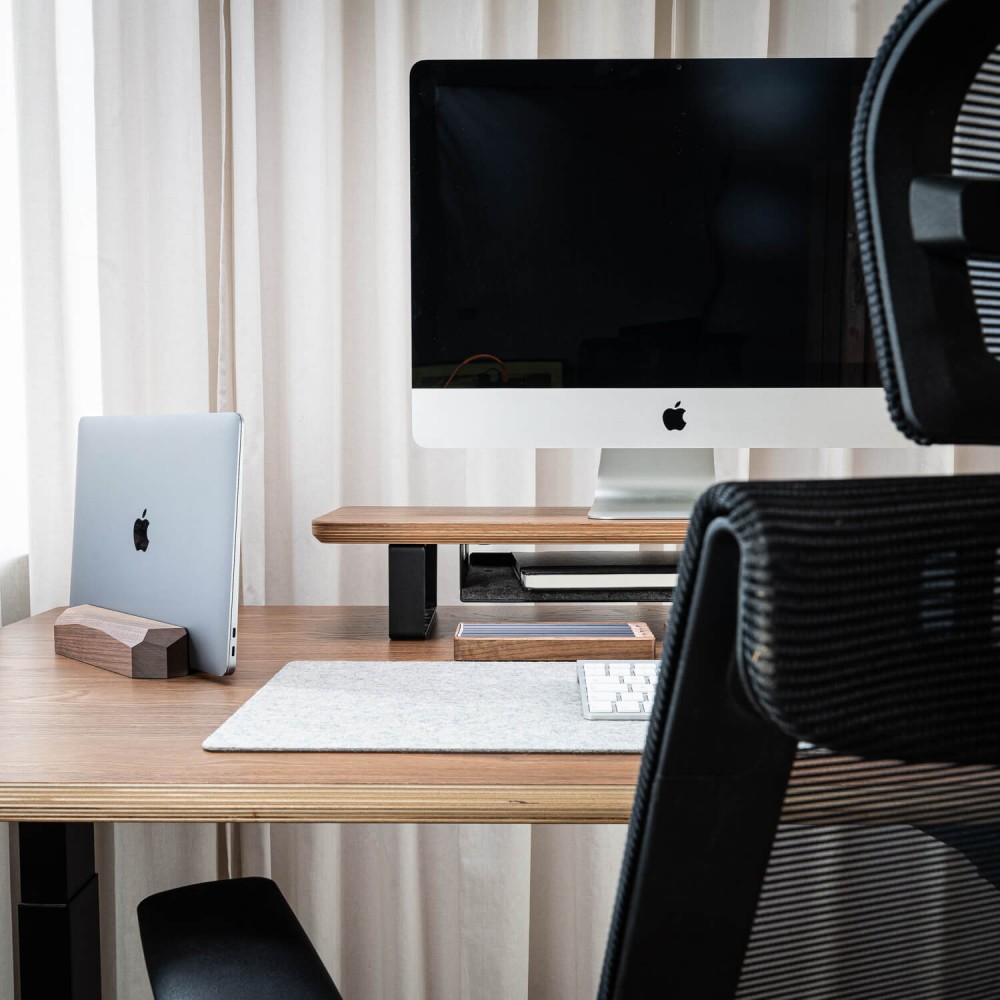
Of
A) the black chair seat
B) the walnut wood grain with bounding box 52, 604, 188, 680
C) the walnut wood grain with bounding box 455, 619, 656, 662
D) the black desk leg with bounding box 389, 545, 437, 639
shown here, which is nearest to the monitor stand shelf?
the black desk leg with bounding box 389, 545, 437, 639

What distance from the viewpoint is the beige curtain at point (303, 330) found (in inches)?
56.7

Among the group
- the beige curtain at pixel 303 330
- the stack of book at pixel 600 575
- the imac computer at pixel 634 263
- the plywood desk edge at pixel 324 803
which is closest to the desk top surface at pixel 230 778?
the plywood desk edge at pixel 324 803

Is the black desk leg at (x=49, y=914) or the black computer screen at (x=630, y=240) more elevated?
the black computer screen at (x=630, y=240)

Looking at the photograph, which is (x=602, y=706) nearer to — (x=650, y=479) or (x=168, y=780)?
(x=168, y=780)

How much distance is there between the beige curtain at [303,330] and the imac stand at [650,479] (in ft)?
1.28

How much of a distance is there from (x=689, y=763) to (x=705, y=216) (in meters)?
0.98

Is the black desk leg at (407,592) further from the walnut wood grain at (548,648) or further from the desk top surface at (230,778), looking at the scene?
the desk top surface at (230,778)

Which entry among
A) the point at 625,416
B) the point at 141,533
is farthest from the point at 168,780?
the point at 625,416

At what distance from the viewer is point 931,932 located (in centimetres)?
35

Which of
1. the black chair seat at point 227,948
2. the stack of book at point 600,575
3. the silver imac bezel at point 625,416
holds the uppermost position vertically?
the silver imac bezel at point 625,416

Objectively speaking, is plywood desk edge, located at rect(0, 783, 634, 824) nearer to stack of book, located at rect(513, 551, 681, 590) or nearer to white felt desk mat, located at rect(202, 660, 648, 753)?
white felt desk mat, located at rect(202, 660, 648, 753)

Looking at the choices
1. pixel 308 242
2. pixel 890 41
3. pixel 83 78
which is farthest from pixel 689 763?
pixel 83 78

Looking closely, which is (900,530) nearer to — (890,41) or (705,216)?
(890,41)

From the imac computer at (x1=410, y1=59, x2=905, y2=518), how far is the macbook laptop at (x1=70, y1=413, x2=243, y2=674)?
12.3 inches
